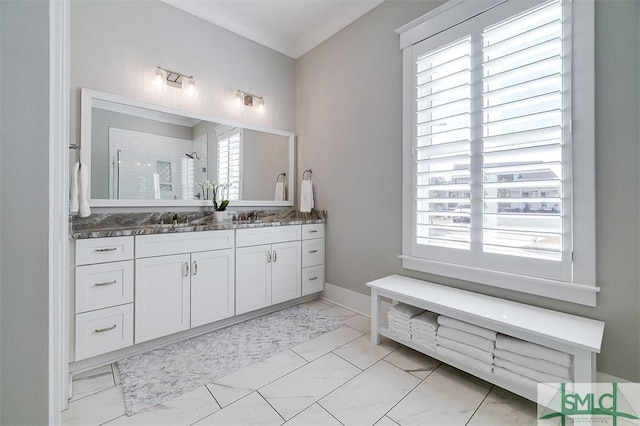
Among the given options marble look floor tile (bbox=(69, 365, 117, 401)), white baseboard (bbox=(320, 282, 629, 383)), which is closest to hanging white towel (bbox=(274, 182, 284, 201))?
white baseboard (bbox=(320, 282, 629, 383))

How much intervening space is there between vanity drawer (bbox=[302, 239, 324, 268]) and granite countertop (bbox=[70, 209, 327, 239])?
25cm

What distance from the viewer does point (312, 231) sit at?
314 cm

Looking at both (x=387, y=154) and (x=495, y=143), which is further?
(x=387, y=154)

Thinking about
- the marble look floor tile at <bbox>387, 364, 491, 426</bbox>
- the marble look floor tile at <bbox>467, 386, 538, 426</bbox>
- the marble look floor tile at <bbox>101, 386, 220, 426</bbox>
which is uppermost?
the marble look floor tile at <bbox>101, 386, 220, 426</bbox>

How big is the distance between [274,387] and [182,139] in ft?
7.59

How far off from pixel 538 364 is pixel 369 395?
0.92 meters

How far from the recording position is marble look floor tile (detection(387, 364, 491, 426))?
4.73 feet

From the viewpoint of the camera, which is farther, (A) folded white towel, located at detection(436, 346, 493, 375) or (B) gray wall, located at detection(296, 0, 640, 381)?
(A) folded white towel, located at detection(436, 346, 493, 375)

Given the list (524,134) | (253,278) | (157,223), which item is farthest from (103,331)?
(524,134)

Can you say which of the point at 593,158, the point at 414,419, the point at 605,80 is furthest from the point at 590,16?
the point at 414,419

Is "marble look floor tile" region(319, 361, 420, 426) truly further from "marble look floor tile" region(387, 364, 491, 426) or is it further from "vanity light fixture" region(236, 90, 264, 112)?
"vanity light fixture" region(236, 90, 264, 112)

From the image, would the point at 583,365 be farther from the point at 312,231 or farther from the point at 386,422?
the point at 312,231

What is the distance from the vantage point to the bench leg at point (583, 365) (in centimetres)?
130

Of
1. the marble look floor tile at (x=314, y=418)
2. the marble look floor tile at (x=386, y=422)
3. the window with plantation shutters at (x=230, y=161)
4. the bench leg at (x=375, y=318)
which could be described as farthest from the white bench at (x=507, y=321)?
the window with plantation shutters at (x=230, y=161)
